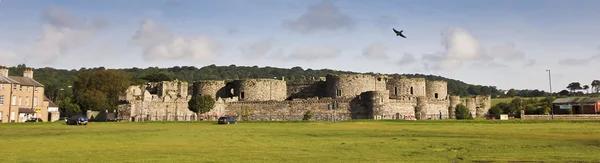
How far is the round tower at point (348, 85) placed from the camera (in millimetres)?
73875

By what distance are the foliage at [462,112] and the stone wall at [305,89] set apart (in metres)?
19.3

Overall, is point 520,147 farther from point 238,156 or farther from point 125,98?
point 125,98

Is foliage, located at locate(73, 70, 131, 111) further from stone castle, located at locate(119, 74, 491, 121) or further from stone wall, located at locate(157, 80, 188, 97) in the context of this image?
stone wall, located at locate(157, 80, 188, 97)

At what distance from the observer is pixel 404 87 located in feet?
252

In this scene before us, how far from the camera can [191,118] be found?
2721 inches

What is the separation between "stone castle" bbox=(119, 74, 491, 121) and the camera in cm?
6575

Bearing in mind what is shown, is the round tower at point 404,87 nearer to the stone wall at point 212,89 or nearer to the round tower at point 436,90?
the round tower at point 436,90

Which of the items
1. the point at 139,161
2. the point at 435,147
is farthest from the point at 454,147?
the point at 139,161

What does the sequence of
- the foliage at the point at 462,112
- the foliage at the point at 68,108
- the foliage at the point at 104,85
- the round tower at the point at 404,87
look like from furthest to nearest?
the foliage at the point at 104,85
the foliage at the point at 68,108
the round tower at the point at 404,87
the foliage at the point at 462,112

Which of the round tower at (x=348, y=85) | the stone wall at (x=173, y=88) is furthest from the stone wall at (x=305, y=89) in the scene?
the stone wall at (x=173, y=88)

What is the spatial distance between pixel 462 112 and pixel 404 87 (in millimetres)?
8904

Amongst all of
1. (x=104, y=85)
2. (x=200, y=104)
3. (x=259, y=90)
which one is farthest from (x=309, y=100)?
(x=104, y=85)

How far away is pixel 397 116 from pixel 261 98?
21.1 metres

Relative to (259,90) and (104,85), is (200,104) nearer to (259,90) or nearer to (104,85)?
(259,90)
